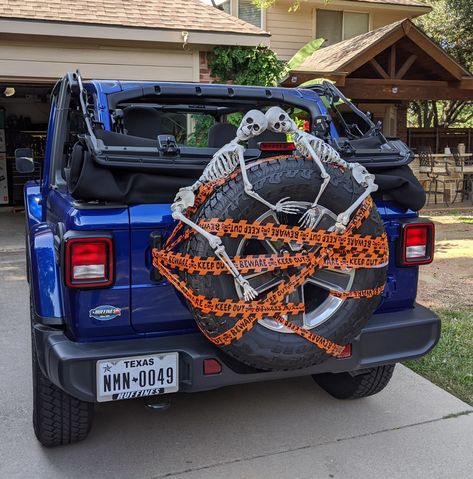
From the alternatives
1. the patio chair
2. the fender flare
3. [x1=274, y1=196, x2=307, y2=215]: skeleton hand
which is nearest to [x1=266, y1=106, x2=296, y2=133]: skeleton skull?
[x1=274, y1=196, x2=307, y2=215]: skeleton hand

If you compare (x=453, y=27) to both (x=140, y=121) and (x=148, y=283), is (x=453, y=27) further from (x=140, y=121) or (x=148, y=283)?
(x=148, y=283)

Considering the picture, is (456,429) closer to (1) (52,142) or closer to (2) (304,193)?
(2) (304,193)

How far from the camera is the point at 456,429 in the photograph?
3336 mm

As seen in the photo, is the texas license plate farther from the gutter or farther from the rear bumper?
the gutter

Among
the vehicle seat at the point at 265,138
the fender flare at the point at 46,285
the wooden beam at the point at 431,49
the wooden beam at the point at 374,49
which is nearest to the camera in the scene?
the fender flare at the point at 46,285

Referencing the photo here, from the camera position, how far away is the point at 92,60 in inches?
356

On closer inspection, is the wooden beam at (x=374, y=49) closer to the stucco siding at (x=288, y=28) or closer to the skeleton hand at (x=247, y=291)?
the stucco siding at (x=288, y=28)

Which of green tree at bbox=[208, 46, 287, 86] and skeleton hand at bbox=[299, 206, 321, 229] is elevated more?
green tree at bbox=[208, 46, 287, 86]

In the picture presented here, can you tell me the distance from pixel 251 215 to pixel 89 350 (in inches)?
36.6

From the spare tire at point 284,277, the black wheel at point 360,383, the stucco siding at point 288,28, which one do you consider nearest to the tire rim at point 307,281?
the spare tire at point 284,277

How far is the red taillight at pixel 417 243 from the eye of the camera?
3.02 metres

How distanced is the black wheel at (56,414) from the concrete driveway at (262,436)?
11 cm

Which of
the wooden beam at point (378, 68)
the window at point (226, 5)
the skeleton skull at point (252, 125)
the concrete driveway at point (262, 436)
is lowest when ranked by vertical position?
the concrete driveway at point (262, 436)

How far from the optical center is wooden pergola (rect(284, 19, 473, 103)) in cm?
1155
